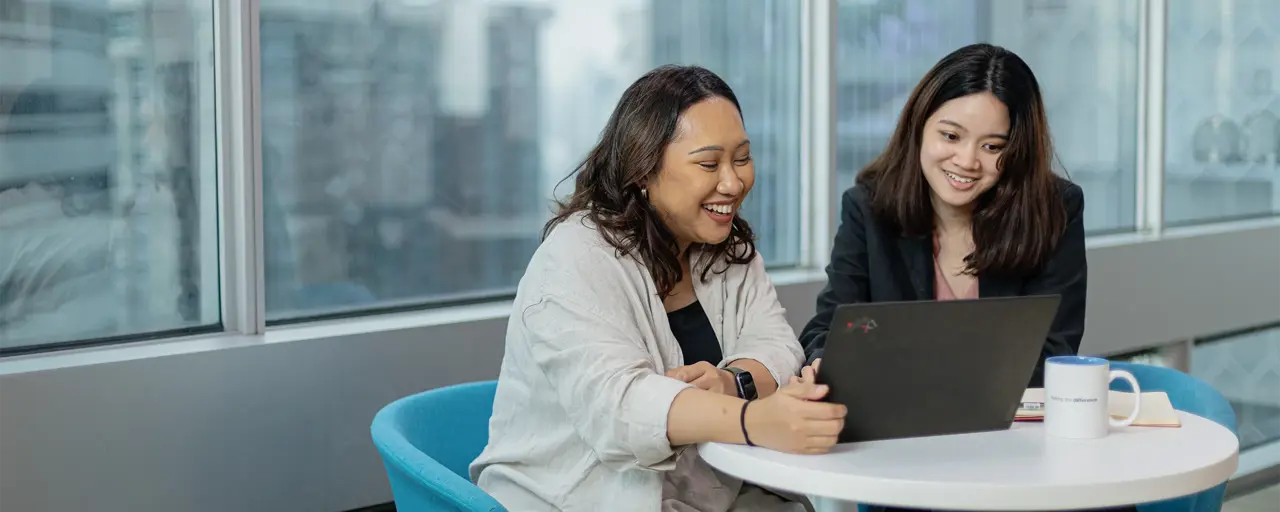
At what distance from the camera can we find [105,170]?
2387 mm

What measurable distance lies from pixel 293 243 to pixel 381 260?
215 mm

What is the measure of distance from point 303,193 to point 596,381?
120 cm

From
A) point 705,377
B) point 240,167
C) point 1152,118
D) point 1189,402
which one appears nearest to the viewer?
point 705,377

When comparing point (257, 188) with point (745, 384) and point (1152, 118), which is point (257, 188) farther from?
point (1152, 118)

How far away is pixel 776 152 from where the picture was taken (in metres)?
3.66

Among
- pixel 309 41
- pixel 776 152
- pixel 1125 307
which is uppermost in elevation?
pixel 309 41

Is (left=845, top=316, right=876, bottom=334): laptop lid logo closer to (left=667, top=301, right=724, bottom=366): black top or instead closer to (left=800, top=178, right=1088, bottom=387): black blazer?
(left=667, top=301, right=724, bottom=366): black top

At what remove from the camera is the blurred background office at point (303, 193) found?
229 centimetres

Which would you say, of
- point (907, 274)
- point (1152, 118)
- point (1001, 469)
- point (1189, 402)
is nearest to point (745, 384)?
point (1001, 469)

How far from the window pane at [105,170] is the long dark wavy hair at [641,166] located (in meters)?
0.91

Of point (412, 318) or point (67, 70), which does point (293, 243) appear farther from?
point (67, 70)

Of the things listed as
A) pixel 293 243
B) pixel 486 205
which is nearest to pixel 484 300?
pixel 486 205

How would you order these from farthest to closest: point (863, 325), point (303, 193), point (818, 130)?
point (818, 130), point (303, 193), point (863, 325)

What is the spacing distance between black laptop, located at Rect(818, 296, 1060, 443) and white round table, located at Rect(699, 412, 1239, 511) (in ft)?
0.12
